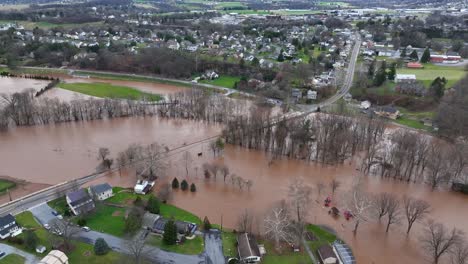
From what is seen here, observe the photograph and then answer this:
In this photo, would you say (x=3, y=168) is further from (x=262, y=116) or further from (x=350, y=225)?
(x=350, y=225)

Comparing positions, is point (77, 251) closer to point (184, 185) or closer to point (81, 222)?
point (81, 222)

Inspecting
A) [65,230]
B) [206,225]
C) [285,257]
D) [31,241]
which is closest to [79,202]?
[65,230]

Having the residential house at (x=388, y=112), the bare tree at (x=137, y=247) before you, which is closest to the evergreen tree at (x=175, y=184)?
the bare tree at (x=137, y=247)

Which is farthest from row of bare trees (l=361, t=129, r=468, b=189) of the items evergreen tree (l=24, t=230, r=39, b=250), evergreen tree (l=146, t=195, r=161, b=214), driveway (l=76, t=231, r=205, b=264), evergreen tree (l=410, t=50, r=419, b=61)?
evergreen tree (l=410, t=50, r=419, b=61)

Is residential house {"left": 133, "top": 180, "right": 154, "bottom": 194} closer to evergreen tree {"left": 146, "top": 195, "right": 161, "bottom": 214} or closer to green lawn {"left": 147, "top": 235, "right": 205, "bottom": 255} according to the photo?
evergreen tree {"left": 146, "top": 195, "right": 161, "bottom": 214}

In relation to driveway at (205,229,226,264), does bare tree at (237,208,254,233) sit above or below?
above

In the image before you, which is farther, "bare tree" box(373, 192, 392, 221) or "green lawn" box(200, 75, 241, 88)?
"green lawn" box(200, 75, 241, 88)
